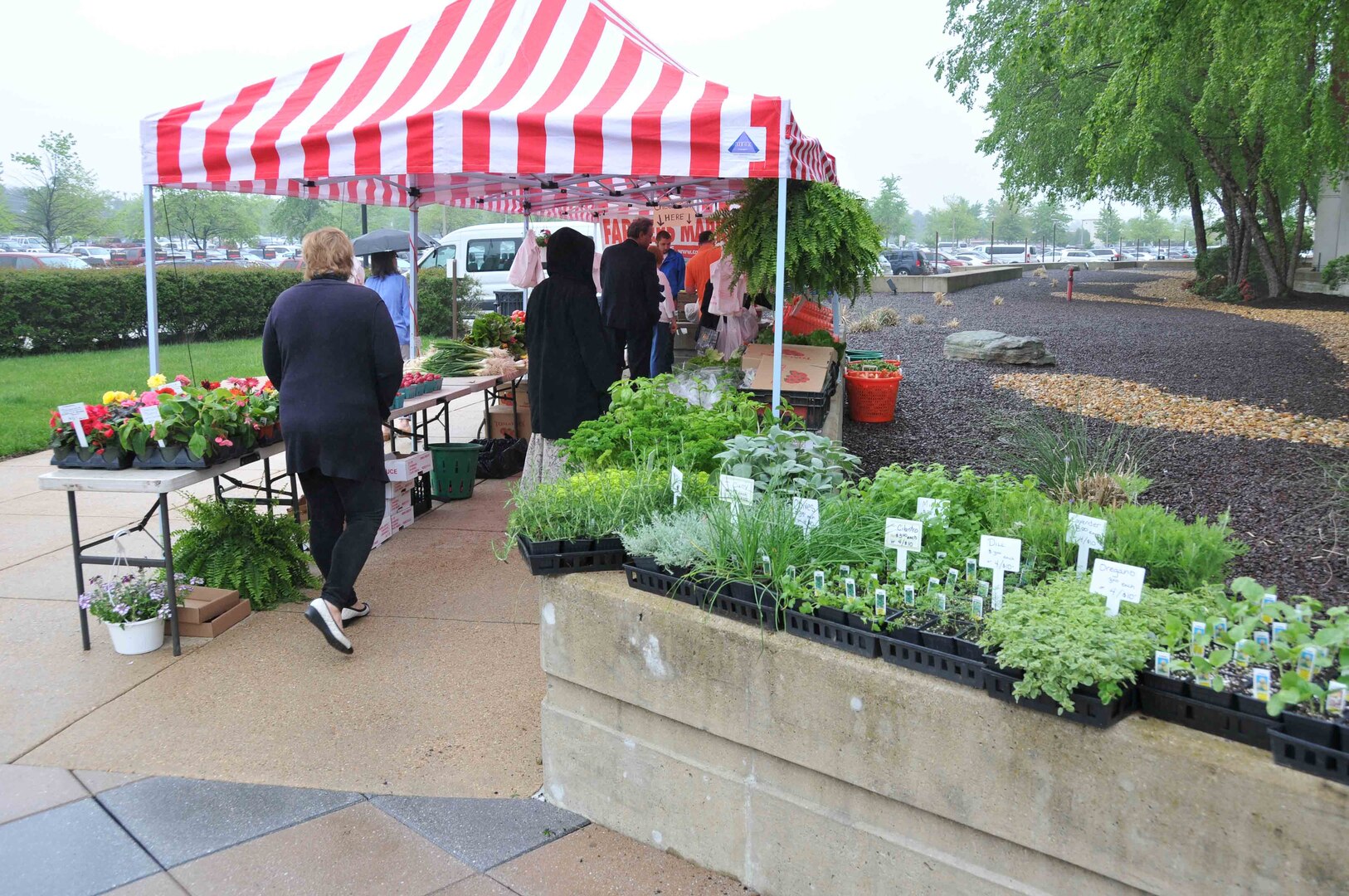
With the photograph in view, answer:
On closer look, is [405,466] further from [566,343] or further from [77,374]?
[77,374]

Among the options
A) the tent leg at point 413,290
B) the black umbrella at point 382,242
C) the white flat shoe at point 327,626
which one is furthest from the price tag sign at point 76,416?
the black umbrella at point 382,242

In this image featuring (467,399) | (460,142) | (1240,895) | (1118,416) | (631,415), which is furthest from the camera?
(467,399)

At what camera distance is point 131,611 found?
441 cm

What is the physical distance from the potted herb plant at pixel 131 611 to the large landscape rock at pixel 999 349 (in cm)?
1037

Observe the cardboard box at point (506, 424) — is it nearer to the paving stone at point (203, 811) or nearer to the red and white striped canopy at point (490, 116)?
the red and white striped canopy at point (490, 116)

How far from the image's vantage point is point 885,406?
8.96 meters

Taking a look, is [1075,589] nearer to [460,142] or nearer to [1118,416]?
[460,142]

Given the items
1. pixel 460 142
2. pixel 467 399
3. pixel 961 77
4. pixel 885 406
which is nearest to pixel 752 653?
pixel 460 142

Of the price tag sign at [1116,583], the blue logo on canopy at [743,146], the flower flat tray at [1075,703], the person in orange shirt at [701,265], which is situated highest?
the blue logo on canopy at [743,146]

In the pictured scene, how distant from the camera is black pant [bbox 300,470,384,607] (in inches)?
172

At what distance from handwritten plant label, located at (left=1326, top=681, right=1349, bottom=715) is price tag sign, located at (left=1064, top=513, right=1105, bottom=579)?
0.78 metres

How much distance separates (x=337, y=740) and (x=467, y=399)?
30.6 feet

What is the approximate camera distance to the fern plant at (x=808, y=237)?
19.5 feet

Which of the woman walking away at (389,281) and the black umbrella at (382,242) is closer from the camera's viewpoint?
Result: the woman walking away at (389,281)
